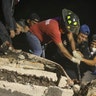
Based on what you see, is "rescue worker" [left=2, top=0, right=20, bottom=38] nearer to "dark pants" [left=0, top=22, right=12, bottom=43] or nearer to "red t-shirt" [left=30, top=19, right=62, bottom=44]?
"dark pants" [left=0, top=22, right=12, bottom=43]

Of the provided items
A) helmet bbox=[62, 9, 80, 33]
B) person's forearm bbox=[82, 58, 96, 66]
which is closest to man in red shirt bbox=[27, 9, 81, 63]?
helmet bbox=[62, 9, 80, 33]

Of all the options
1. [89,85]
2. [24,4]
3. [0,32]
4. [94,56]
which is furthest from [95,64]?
[24,4]

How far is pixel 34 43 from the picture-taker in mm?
6469

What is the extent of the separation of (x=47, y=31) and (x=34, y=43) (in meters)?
0.34

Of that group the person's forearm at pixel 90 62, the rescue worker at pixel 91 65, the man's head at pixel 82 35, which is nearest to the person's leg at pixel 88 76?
the rescue worker at pixel 91 65

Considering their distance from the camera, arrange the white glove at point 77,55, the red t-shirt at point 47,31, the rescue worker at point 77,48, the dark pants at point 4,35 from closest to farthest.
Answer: the red t-shirt at point 47,31 → the dark pants at point 4,35 → the white glove at point 77,55 → the rescue worker at point 77,48

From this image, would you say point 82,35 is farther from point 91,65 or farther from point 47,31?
point 47,31

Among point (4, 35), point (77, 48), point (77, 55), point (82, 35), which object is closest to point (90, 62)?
point (77, 55)

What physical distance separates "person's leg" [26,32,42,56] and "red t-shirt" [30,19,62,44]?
0.27 ft

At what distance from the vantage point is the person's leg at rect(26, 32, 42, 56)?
6461 mm

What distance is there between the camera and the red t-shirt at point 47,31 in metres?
6.17

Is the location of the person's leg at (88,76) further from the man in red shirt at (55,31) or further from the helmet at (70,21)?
the helmet at (70,21)

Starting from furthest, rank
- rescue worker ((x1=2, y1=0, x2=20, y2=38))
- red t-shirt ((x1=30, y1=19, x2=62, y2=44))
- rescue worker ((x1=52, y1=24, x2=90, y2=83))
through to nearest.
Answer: rescue worker ((x1=52, y1=24, x2=90, y2=83))
rescue worker ((x1=2, y1=0, x2=20, y2=38))
red t-shirt ((x1=30, y1=19, x2=62, y2=44))

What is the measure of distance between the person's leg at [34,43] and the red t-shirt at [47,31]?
0.27 ft
